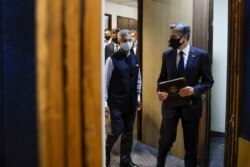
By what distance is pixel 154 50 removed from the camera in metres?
3.36

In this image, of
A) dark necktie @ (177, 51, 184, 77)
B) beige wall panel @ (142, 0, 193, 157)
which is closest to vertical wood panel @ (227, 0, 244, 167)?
dark necktie @ (177, 51, 184, 77)

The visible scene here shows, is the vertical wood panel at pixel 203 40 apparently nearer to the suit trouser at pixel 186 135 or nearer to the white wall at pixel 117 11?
the suit trouser at pixel 186 135

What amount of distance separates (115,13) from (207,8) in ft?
18.3

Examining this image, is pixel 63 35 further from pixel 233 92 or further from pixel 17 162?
pixel 233 92

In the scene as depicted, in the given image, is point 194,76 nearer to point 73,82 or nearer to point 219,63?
point 219,63

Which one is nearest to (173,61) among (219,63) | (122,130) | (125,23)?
(122,130)

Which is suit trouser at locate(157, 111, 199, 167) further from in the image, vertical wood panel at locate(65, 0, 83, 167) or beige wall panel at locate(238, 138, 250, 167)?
vertical wood panel at locate(65, 0, 83, 167)

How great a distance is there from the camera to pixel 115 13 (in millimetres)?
8031

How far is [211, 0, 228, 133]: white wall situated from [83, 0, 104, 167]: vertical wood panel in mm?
3418

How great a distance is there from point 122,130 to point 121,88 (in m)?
0.40

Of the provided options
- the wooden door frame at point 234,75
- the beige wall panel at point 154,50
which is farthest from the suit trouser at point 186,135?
the wooden door frame at point 234,75

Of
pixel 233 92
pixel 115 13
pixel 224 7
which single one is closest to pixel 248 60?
pixel 233 92

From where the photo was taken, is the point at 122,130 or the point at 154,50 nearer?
the point at 122,130

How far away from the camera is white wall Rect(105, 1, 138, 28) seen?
7748 millimetres
